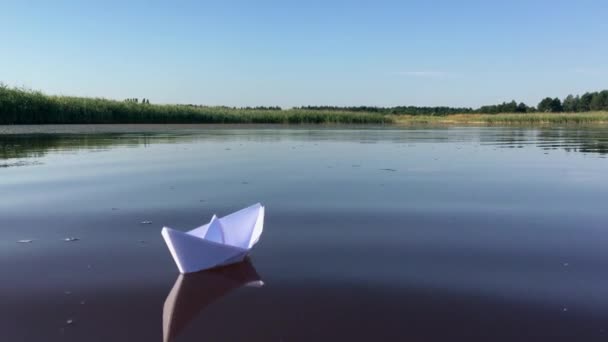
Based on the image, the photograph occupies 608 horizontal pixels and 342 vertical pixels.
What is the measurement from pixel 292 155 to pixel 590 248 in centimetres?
946

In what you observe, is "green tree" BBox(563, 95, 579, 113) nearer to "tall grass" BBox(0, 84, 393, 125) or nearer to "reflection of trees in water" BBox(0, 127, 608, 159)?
"tall grass" BBox(0, 84, 393, 125)

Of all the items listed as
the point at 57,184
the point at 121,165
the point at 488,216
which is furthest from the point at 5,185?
the point at 488,216

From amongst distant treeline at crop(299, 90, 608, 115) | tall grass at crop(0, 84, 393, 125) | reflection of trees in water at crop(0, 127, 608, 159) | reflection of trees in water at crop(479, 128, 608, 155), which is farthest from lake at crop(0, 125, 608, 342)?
distant treeline at crop(299, 90, 608, 115)

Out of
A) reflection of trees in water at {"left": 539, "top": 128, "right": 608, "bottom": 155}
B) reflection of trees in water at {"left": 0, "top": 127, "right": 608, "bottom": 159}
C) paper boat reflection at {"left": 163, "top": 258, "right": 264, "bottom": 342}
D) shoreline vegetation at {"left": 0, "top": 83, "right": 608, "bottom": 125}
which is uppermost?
shoreline vegetation at {"left": 0, "top": 83, "right": 608, "bottom": 125}

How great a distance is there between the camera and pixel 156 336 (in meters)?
2.68

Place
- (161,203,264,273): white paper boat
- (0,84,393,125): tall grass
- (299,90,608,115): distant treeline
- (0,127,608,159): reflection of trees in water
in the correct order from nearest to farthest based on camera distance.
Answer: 1. (161,203,264,273): white paper boat
2. (0,127,608,159): reflection of trees in water
3. (0,84,393,125): tall grass
4. (299,90,608,115): distant treeline

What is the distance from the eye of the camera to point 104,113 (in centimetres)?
3700

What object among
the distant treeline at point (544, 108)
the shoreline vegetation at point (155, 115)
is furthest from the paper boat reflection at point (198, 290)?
the distant treeline at point (544, 108)

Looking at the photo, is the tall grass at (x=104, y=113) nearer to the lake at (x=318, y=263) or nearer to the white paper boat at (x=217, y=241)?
the lake at (x=318, y=263)

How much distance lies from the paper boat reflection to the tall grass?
30418 millimetres

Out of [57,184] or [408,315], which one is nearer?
[408,315]

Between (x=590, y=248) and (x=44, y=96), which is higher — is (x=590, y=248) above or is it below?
below

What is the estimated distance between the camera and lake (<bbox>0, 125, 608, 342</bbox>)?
283cm

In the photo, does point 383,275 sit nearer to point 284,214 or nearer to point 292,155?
point 284,214
